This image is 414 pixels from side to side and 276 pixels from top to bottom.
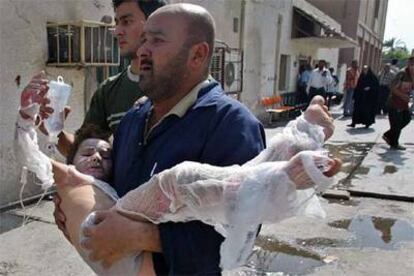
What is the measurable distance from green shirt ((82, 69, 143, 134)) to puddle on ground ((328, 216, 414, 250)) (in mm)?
2781

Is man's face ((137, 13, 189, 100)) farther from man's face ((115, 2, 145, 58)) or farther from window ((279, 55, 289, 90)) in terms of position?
window ((279, 55, 289, 90))

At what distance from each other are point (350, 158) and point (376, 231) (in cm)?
354

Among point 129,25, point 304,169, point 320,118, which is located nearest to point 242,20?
point 129,25

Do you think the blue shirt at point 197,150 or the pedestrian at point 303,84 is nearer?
the blue shirt at point 197,150

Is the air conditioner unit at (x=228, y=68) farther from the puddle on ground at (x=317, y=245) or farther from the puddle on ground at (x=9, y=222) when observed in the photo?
the puddle on ground at (x=9, y=222)

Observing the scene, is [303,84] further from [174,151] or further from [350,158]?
[174,151]

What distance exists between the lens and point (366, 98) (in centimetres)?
1113

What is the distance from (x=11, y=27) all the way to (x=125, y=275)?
3.65m

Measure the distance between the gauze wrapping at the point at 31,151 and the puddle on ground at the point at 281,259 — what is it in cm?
217

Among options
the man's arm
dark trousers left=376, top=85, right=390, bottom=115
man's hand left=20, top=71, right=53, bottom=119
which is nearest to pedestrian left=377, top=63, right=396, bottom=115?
dark trousers left=376, top=85, right=390, bottom=115

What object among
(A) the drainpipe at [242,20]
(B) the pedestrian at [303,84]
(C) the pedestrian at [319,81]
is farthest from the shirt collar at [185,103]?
(B) the pedestrian at [303,84]

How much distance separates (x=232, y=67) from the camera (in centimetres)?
985

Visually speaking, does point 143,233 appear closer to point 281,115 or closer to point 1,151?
point 1,151

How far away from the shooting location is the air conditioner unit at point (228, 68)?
8672 millimetres
